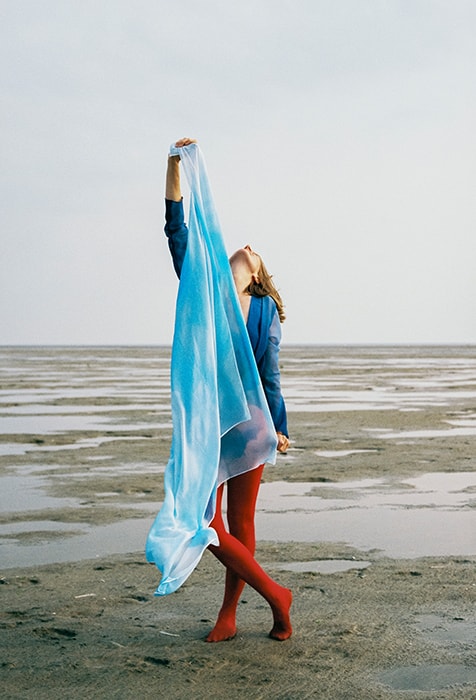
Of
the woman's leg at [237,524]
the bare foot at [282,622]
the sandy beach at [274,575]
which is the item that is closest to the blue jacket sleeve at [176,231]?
the woman's leg at [237,524]

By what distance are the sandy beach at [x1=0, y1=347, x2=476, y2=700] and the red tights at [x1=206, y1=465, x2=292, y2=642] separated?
0.09 m

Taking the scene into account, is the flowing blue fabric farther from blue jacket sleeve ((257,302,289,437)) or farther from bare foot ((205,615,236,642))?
bare foot ((205,615,236,642))

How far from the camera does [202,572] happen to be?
18.9 ft

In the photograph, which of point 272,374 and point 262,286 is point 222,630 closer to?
point 272,374

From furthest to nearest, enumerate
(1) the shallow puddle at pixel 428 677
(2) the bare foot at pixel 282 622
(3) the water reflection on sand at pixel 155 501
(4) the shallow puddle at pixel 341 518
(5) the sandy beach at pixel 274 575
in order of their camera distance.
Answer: (3) the water reflection on sand at pixel 155 501 < (4) the shallow puddle at pixel 341 518 < (2) the bare foot at pixel 282 622 < (5) the sandy beach at pixel 274 575 < (1) the shallow puddle at pixel 428 677

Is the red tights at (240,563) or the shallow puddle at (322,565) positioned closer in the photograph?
the red tights at (240,563)

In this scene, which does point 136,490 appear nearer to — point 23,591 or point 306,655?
point 23,591

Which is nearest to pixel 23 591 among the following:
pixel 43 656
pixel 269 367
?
pixel 43 656

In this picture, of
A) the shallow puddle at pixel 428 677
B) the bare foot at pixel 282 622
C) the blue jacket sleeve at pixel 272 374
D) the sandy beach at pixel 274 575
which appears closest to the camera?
the shallow puddle at pixel 428 677

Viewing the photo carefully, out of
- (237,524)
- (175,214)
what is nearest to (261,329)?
(175,214)

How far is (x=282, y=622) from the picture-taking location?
4.38 meters

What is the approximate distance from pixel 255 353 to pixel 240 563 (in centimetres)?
98

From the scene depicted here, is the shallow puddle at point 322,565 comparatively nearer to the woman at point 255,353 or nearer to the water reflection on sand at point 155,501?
the water reflection on sand at point 155,501

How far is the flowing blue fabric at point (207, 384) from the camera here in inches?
164
